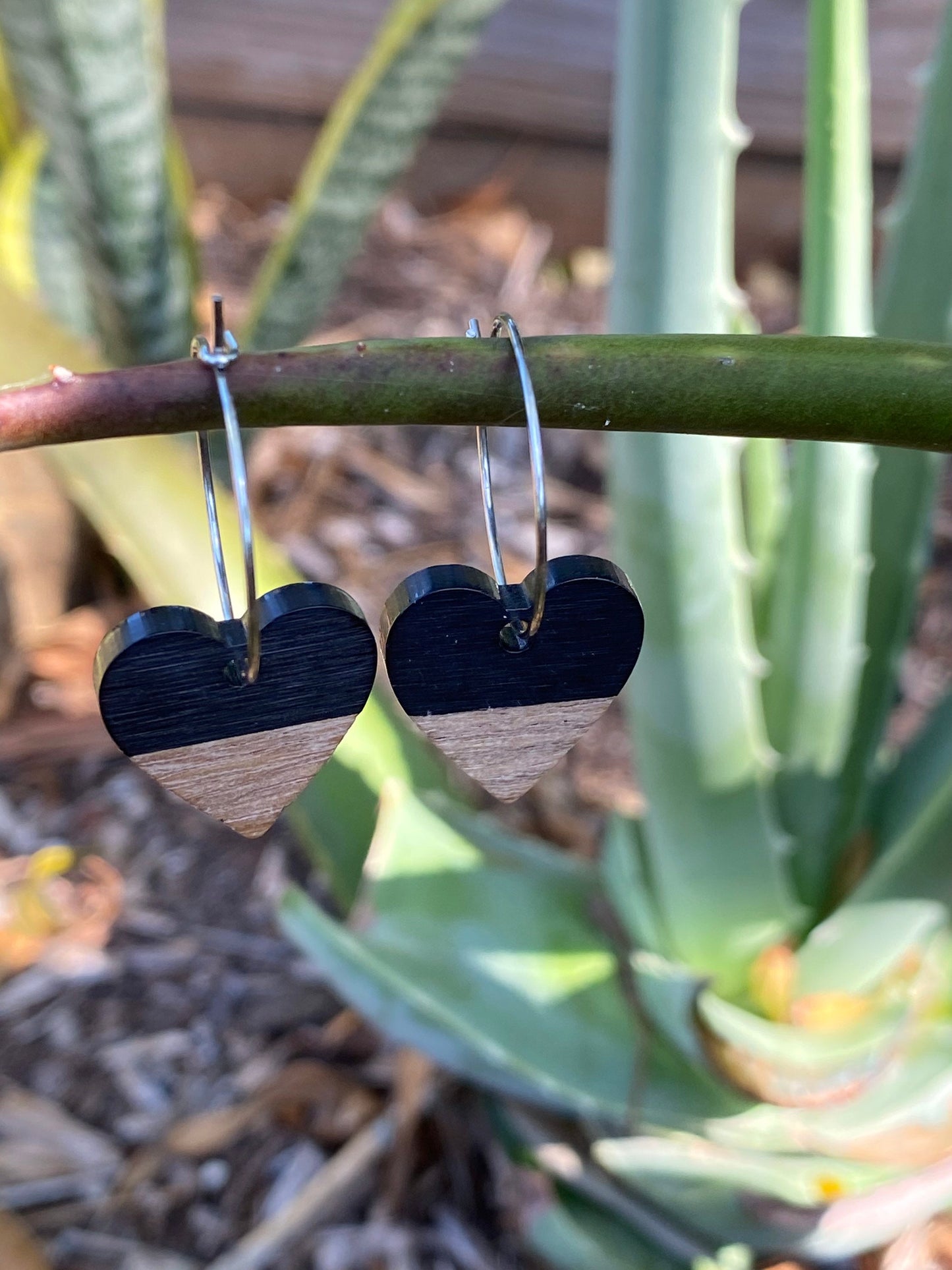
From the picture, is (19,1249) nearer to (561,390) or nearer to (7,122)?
(561,390)

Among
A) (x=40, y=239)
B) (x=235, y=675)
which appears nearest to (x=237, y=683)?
(x=235, y=675)

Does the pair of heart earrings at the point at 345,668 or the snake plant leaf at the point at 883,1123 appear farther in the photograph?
the snake plant leaf at the point at 883,1123

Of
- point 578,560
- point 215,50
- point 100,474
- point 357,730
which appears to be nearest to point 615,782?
point 357,730

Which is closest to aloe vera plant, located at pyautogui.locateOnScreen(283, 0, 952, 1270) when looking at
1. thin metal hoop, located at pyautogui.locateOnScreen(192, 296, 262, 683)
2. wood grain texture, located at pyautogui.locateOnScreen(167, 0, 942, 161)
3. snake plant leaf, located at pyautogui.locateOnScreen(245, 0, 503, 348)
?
thin metal hoop, located at pyautogui.locateOnScreen(192, 296, 262, 683)

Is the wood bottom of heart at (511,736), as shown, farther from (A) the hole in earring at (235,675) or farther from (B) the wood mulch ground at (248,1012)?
(B) the wood mulch ground at (248,1012)

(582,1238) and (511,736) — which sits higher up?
(511,736)

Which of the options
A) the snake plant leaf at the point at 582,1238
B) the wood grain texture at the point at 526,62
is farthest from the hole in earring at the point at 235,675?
the wood grain texture at the point at 526,62
